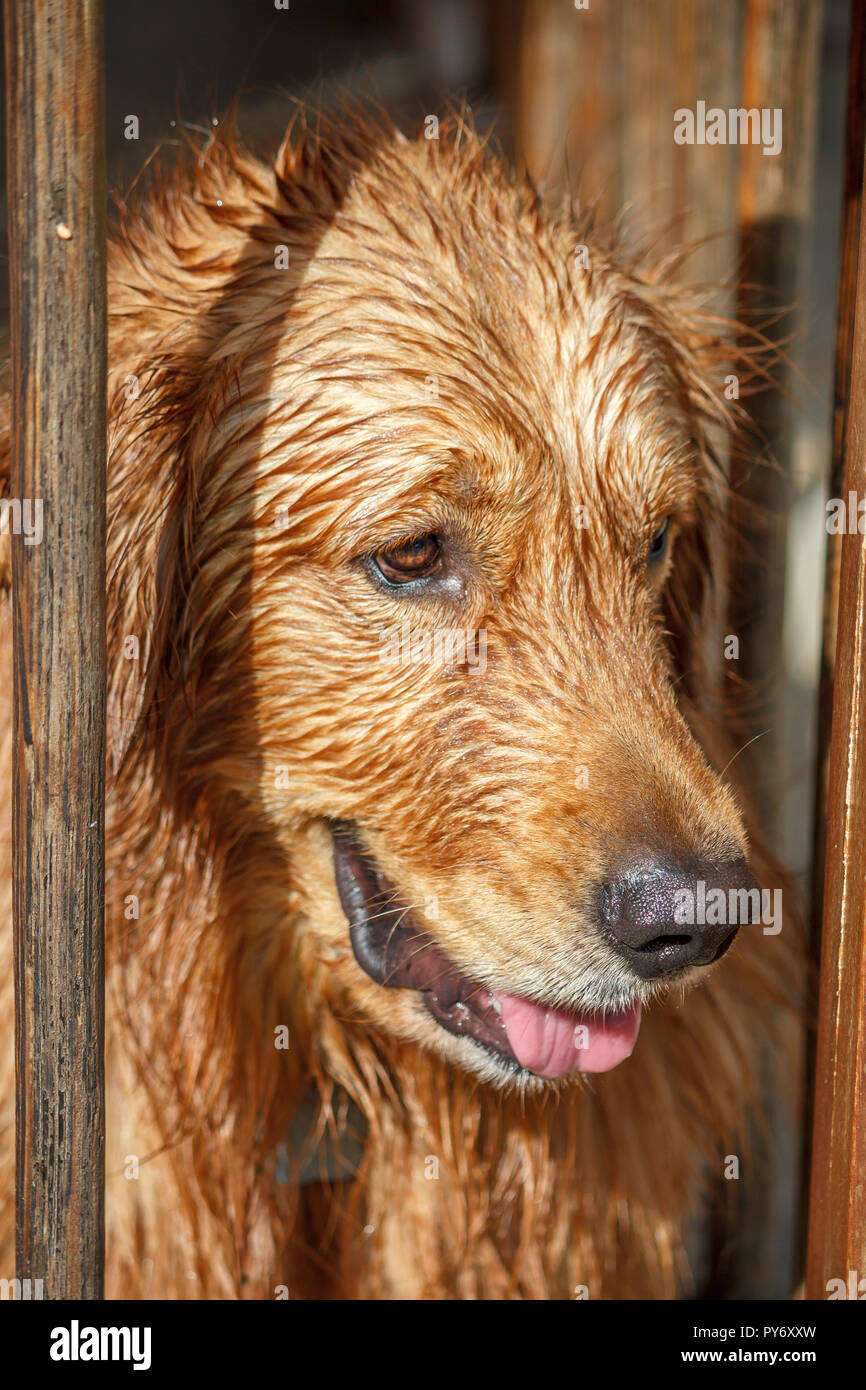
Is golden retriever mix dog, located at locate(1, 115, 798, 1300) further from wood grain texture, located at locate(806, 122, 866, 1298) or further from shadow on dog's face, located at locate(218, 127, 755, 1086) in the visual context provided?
wood grain texture, located at locate(806, 122, 866, 1298)

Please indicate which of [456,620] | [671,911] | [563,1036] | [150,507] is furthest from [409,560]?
[563,1036]

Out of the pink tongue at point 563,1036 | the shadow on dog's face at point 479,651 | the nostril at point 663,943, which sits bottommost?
the pink tongue at point 563,1036

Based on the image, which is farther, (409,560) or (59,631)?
(409,560)

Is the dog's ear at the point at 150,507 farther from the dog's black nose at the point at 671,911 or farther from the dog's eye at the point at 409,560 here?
the dog's black nose at the point at 671,911

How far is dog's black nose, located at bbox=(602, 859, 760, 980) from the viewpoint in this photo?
1.76 metres

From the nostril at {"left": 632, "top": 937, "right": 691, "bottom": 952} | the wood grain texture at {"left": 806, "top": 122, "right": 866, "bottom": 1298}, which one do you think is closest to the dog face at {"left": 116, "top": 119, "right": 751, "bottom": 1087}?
the nostril at {"left": 632, "top": 937, "right": 691, "bottom": 952}

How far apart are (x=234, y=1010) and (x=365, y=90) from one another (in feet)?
6.27

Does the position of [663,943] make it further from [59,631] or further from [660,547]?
[59,631]

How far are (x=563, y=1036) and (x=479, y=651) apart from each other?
659mm

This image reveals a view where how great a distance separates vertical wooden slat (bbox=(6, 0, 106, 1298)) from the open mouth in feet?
1.95

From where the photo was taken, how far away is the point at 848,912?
1.76 meters

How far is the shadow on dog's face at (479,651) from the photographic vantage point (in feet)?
6.09

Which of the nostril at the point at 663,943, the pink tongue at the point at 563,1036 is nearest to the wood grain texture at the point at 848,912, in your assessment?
the nostril at the point at 663,943

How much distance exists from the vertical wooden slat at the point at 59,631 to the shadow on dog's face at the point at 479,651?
1.63ft
